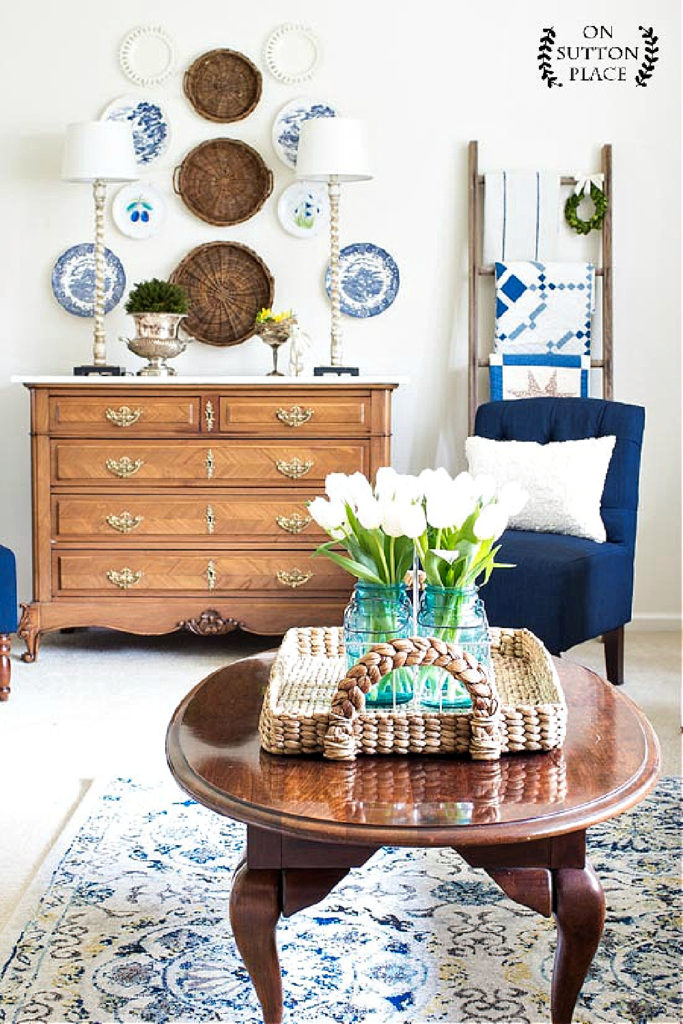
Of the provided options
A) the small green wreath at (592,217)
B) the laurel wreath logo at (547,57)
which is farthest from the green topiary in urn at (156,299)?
the laurel wreath logo at (547,57)

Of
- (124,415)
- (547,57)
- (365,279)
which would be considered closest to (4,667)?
(124,415)

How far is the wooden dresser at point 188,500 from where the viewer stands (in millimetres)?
4090

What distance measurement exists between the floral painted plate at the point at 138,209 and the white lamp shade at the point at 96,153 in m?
0.26

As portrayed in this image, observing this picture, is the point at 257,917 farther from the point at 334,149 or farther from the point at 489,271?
the point at 489,271

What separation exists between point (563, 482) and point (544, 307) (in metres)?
0.99

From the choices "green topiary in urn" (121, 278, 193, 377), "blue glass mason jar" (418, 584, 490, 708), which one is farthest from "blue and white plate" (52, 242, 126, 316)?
"blue glass mason jar" (418, 584, 490, 708)

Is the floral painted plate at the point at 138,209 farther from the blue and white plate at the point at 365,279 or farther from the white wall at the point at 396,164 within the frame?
the blue and white plate at the point at 365,279

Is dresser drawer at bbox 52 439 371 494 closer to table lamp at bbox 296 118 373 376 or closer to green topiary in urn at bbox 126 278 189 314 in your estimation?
table lamp at bbox 296 118 373 376

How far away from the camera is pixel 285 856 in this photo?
5.24 feet

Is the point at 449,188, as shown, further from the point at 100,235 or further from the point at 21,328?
the point at 21,328

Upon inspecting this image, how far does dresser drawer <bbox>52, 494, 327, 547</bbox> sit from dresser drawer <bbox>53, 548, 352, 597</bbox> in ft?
0.20

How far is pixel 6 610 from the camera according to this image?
11.9 feet

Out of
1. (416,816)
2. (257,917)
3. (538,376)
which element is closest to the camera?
(416,816)

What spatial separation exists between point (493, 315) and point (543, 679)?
9.41ft
